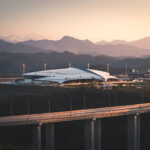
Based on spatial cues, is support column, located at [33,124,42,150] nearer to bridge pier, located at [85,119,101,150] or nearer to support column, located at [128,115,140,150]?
bridge pier, located at [85,119,101,150]

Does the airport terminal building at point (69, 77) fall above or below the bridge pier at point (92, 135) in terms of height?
above

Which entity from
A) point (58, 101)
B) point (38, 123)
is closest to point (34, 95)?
point (58, 101)

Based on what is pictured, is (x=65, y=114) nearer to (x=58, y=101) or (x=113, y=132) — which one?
(x=113, y=132)

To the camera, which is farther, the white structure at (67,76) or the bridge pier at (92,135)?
the white structure at (67,76)

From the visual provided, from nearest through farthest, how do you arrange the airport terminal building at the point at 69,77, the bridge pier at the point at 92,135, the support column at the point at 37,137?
the support column at the point at 37,137
the bridge pier at the point at 92,135
the airport terminal building at the point at 69,77

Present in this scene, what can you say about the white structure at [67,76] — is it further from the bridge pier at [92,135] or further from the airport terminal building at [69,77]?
the bridge pier at [92,135]

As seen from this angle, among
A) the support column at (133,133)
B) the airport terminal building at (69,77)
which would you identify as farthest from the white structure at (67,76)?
the support column at (133,133)

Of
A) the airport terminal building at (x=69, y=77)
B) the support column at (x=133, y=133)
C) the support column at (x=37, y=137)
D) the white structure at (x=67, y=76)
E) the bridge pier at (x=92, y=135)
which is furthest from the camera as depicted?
the white structure at (x=67, y=76)

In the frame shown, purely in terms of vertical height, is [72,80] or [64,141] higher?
[72,80]

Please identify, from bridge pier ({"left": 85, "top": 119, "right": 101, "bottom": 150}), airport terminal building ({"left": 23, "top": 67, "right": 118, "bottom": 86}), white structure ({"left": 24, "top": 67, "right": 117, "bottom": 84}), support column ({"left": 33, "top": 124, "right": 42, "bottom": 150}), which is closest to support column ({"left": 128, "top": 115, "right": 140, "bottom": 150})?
bridge pier ({"left": 85, "top": 119, "right": 101, "bottom": 150})
